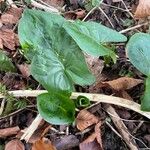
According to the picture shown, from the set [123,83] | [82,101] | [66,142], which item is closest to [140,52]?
[123,83]

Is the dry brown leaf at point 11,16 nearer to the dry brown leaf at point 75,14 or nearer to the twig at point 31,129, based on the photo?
the dry brown leaf at point 75,14

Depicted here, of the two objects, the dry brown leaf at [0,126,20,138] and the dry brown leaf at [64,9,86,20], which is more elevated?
the dry brown leaf at [64,9,86,20]

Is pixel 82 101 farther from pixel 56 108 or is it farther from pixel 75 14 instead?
pixel 75 14

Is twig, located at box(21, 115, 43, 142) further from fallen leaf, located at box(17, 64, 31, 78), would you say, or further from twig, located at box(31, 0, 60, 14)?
twig, located at box(31, 0, 60, 14)

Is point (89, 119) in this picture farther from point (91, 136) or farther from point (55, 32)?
point (55, 32)

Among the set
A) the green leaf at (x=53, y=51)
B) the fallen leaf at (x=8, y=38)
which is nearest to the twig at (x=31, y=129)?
the green leaf at (x=53, y=51)

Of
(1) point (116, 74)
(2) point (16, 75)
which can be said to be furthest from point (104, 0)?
(2) point (16, 75)

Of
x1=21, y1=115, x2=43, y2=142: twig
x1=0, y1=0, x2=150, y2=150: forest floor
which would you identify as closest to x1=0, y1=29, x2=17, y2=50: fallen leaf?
x1=0, y1=0, x2=150, y2=150: forest floor
